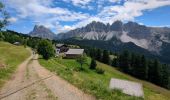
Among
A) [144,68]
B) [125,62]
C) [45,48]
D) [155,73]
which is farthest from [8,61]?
[125,62]

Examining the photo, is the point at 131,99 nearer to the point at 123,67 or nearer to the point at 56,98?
the point at 56,98

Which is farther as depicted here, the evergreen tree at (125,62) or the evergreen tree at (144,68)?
the evergreen tree at (125,62)

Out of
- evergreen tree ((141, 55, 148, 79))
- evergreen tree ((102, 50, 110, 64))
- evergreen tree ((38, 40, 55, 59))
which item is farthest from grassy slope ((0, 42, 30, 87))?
evergreen tree ((141, 55, 148, 79))

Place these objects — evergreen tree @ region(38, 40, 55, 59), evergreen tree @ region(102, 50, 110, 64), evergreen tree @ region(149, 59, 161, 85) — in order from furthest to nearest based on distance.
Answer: evergreen tree @ region(102, 50, 110, 64) < evergreen tree @ region(149, 59, 161, 85) < evergreen tree @ region(38, 40, 55, 59)

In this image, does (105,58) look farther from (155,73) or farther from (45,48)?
(45,48)

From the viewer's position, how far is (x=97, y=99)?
71.7 ft

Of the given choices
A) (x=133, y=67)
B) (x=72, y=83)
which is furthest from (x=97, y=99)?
(x=133, y=67)

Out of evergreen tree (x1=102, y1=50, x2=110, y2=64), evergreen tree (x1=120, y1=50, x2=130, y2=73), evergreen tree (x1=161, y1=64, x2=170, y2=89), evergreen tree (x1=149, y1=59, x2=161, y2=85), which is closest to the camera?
evergreen tree (x1=161, y1=64, x2=170, y2=89)

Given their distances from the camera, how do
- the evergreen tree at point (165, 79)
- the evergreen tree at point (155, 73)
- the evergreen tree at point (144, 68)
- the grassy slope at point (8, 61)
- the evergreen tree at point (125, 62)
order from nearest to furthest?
1. the grassy slope at point (8, 61)
2. the evergreen tree at point (165, 79)
3. the evergreen tree at point (155, 73)
4. the evergreen tree at point (144, 68)
5. the evergreen tree at point (125, 62)

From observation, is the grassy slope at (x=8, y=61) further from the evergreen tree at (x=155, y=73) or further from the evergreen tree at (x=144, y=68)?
the evergreen tree at (x=155, y=73)

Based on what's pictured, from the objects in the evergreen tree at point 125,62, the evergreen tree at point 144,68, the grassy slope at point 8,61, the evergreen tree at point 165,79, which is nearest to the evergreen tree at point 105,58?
the evergreen tree at point 125,62

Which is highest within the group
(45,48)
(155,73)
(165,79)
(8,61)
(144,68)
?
(45,48)

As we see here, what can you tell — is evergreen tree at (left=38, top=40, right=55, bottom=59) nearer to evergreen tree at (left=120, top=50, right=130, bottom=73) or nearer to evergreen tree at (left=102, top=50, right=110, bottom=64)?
evergreen tree at (left=120, top=50, right=130, bottom=73)

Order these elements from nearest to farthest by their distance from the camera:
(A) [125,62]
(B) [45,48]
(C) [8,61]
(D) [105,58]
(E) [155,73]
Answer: (C) [8,61]
(B) [45,48]
(E) [155,73]
(A) [125,62]
(D) [105,58]
